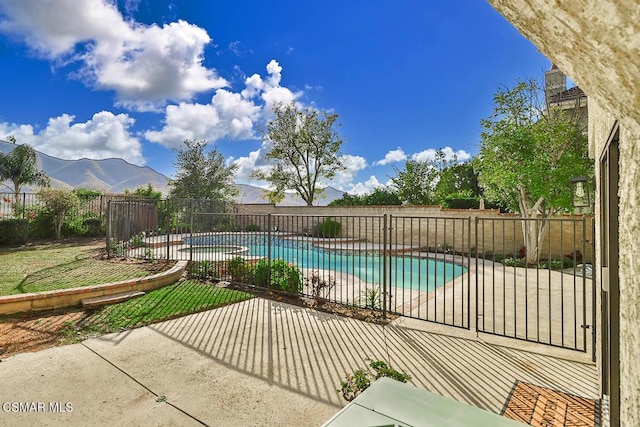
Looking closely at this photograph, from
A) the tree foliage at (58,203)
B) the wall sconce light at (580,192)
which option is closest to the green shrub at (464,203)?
the wall sconce light at (580,192)

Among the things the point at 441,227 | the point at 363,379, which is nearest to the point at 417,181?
the point at 441,227

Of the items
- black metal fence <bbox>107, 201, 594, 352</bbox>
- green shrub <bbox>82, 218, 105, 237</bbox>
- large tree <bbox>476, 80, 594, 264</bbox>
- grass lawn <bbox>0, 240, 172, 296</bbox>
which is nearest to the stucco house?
black metal fence <bbox>107, 201, 594, 352</bbox>

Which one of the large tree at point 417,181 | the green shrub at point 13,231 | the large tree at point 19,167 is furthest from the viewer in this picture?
the large tree at point 417,181

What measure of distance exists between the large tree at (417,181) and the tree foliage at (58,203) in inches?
644

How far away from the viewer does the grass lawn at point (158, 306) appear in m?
4.41

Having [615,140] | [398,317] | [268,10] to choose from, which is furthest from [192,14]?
[615,140]

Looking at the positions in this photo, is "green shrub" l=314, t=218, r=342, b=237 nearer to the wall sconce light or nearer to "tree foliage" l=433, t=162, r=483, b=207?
the wall sconce light

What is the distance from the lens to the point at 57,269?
278 inches

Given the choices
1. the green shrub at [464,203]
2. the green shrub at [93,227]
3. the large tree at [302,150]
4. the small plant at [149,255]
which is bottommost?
the small plant at [149,255]

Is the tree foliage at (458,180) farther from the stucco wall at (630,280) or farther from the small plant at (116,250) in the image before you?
the stucco wall at (630,280)

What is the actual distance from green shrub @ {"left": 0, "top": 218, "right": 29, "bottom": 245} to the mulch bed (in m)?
14.8

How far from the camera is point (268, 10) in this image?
8.67 meters

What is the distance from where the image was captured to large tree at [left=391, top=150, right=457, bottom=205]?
19.4m

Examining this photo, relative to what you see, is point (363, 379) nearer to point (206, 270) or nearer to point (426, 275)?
point (426, 275)
